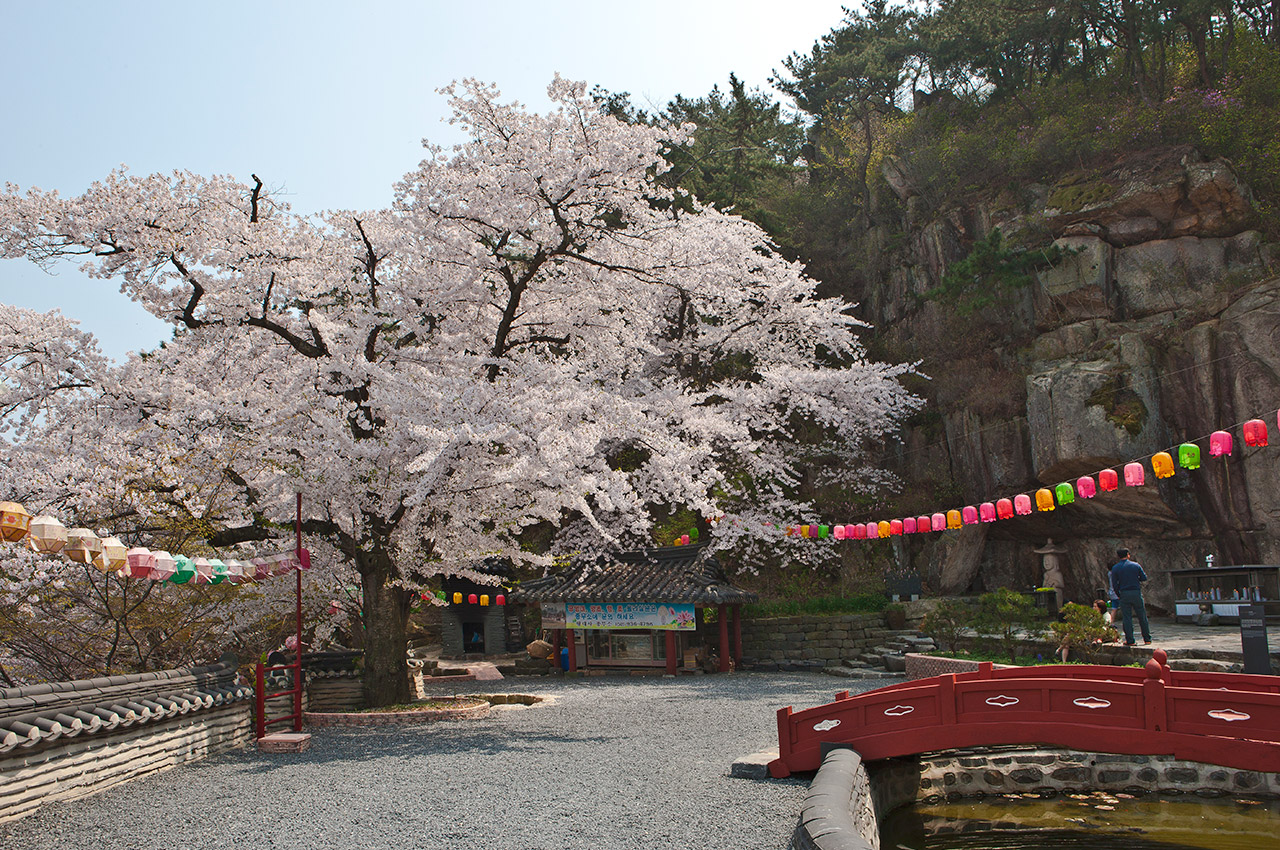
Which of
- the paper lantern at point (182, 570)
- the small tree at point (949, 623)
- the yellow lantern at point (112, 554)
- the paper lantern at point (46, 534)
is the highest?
the paper lantern at point (46, 534)

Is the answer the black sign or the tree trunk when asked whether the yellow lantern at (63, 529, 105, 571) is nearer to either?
the tree trunk

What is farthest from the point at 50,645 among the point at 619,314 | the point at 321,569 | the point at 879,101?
the point at 879,101

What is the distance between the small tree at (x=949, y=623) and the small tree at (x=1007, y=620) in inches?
13.7

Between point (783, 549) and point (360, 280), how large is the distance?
1393 cm

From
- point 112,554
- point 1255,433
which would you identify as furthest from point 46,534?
point 1255,433

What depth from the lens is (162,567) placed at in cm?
978

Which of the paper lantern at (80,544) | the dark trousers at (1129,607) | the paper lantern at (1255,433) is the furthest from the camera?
the dark trousers at (1129,607)

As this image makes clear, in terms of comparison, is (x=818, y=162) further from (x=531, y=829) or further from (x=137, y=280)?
(x=531, y=829)

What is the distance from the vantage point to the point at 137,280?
13.8 m

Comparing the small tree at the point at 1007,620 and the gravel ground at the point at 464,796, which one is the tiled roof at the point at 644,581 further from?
the gravel ground at the point at 464,796

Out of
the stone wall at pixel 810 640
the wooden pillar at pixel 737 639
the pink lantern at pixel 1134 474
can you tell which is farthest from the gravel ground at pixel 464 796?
the stone wall at pixel 810 640

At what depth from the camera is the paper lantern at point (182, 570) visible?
10.1 meters

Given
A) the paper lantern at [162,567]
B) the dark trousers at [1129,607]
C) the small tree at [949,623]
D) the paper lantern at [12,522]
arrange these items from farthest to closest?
the small tree at [949,623] → the dark trousers at [1129,607] → the paper lantern at [162,567] → the paper lantern at [12,522]

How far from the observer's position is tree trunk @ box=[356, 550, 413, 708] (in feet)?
46.0
